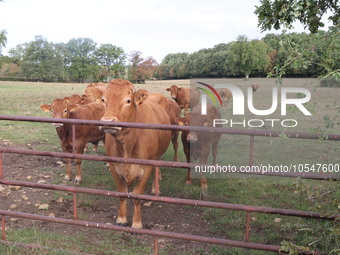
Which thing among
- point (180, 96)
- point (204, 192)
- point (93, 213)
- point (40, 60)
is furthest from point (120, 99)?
point (40, 60)

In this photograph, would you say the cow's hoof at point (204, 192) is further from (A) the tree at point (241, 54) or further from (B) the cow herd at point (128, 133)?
(A) the tree at point (241, 54)

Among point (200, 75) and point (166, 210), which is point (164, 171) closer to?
point (166, 210)

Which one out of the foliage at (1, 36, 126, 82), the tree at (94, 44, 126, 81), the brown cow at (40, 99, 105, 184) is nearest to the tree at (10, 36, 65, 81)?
the foliage at (1, 36, 126, 82)

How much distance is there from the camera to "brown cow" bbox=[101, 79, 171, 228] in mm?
4391

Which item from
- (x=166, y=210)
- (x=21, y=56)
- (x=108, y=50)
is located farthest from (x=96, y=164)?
(x=21, y=56)

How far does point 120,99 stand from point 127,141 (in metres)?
0.62

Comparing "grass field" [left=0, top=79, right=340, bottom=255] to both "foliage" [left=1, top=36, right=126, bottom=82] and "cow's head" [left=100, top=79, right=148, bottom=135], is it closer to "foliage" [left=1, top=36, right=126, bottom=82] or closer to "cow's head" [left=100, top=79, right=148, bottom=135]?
"cow's head" [left=100, top=79, right=148, bottom=135]

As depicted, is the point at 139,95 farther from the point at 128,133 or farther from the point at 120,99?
the point at 128,133

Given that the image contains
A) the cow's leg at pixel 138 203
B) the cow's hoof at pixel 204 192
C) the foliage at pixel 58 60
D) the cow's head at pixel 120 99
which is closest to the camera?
the cow's head at pixel 120 99

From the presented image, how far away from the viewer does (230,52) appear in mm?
57219

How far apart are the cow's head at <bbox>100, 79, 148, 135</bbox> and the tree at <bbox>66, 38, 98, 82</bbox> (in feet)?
199

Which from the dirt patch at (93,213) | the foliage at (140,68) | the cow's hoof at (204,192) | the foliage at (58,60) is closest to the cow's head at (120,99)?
the dirt patch at (93,213)

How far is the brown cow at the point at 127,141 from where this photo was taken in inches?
173

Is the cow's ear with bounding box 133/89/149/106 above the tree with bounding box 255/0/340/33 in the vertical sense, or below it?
below
